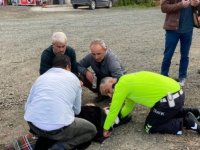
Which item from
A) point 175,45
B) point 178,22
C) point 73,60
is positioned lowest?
point 73,60

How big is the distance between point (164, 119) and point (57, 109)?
1348 millimetres

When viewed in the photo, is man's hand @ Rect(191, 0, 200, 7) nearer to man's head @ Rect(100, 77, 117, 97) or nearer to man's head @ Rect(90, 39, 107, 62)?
man's head @ Rect(90, 39, 107, 62)

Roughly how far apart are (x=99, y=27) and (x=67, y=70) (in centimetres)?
1047

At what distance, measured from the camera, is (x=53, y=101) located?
4293 mm

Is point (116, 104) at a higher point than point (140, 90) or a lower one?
lower

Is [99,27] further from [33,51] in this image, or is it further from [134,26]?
[33,51]

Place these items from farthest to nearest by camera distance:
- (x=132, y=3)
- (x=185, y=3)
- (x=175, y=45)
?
(x=132, y=3) < (x=175, y=45) < (x=185, y=3)

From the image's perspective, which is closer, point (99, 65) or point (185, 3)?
point (99, 65)

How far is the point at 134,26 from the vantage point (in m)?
15.2

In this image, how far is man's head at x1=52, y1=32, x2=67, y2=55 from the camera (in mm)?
5707

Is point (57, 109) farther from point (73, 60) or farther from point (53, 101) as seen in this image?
point (73, 60)

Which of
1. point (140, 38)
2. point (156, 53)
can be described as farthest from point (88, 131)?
point (140, 38)

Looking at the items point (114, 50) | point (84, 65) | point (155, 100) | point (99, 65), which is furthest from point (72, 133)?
point (114, 50)

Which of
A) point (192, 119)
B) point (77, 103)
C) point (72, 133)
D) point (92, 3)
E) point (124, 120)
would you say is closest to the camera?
point (72, 133)
